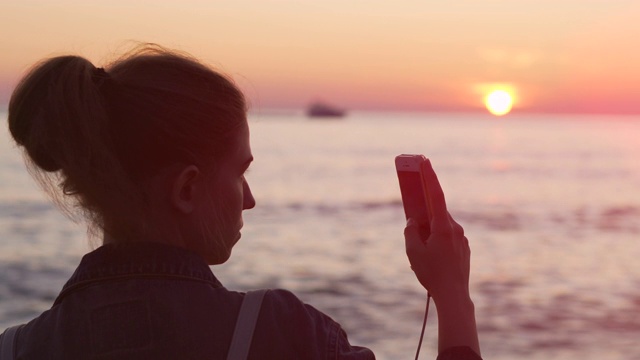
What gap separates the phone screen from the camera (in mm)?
1774

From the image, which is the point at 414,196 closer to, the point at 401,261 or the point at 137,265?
the point at 137,265

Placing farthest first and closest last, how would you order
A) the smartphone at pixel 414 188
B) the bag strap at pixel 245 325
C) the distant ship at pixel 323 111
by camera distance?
the distant ship at pixel 323 111 → the smartphone at pixel 414 188 → the bag strap at pixel 245 325

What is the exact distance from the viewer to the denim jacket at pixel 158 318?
4.76 feet

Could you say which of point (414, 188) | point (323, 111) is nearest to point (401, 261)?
point (414, 188)

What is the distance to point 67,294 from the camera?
1532mm

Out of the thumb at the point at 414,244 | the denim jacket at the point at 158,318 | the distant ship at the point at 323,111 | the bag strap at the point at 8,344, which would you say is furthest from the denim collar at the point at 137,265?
the distant ship at the point at 323,111

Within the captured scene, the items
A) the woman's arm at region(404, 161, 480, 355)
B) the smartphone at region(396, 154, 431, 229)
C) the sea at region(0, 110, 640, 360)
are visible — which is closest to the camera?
the woman's arm at region(404, 161, 480, 355)

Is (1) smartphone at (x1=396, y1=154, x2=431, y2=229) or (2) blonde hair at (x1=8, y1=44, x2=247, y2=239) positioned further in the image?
(1) smartphone at (x1=396, y1=154, x2=431, y2=229)

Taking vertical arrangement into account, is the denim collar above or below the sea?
below

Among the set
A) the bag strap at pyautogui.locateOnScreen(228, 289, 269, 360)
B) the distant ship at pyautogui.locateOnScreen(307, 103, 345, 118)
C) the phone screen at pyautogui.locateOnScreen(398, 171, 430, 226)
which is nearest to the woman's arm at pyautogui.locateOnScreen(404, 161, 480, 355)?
the phone screen at pyautogui.locateOnScreen(398, 171, 430, 226)

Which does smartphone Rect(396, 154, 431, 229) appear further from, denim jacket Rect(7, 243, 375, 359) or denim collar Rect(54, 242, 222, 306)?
denim collar Rect(54, 242, 222, 306)

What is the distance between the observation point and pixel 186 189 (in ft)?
5.11

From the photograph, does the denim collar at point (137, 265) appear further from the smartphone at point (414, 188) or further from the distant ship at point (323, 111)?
the distant ship at point (323, 111)

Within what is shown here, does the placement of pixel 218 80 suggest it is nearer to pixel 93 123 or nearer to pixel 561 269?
pixel 93 123
